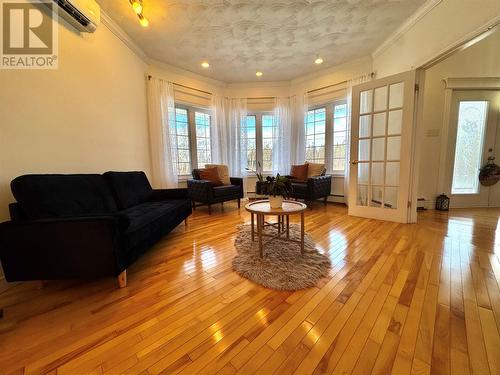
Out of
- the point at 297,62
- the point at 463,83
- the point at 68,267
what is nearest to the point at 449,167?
the point at 463,83

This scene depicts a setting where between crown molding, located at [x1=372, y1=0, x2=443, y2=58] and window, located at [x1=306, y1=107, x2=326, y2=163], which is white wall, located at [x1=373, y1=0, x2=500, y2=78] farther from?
window, located at [x1=306, y1=107, x2=326, y2=163]

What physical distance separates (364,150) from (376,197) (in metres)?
0.77

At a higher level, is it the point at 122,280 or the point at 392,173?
the point at 392,173

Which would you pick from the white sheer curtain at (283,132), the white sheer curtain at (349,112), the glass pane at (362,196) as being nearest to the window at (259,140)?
the white sheer curtain at (283,132)

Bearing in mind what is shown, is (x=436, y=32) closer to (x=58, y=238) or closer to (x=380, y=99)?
(x=380, y=99)

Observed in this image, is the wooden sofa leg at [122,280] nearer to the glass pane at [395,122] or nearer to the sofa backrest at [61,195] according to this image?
the sofa backrest at [61,195]

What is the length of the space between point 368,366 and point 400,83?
335 cm

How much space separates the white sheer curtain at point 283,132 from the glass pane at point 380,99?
1937 millimetres

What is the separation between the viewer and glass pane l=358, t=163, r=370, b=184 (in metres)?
3.22

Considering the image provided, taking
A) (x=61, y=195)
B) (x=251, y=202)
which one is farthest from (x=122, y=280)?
(x=251, y=202)

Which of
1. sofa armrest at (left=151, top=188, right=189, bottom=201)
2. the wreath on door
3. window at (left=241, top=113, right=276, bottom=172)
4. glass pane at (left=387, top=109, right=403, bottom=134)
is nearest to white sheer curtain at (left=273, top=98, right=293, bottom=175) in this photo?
window at (left=241, top=113, right=276, bottom=172)

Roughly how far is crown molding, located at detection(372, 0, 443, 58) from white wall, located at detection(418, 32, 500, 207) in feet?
3.22

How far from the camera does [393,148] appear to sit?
9.70ft

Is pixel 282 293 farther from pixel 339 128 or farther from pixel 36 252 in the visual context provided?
pixel 339 128
